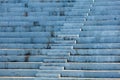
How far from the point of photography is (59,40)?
5328 mm

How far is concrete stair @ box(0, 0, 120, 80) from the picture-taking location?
15.5 feet

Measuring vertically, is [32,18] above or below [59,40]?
above

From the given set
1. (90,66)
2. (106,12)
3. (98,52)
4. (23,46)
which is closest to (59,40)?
(23,46)

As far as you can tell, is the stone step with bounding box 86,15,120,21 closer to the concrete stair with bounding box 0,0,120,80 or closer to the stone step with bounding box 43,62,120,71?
the concrete stair with bounding box 0,0,120,80

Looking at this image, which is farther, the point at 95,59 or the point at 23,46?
the point at 23,46

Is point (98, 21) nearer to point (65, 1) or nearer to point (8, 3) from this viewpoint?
point (65, 1)

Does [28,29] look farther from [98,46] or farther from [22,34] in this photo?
[98,46]

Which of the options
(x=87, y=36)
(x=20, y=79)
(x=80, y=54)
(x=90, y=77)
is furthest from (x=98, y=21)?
(x=20, y=79)

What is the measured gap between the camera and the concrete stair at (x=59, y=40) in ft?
15.5

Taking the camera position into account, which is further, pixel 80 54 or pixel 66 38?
pixel 66 38

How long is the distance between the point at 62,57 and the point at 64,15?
3.78 ft

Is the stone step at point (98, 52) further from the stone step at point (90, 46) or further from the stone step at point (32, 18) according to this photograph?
the stone step at point (32, 18)

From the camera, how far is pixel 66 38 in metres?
5.32

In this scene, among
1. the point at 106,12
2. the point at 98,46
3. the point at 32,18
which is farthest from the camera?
the point at 32,18
